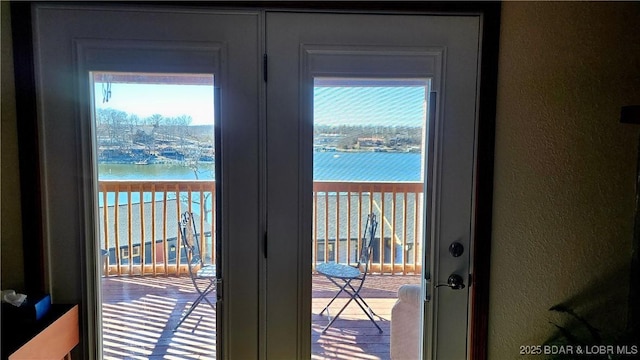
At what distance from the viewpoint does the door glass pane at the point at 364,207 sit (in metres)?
1.35

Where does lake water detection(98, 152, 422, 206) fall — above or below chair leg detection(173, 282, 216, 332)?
above

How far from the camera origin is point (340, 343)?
1.44 m

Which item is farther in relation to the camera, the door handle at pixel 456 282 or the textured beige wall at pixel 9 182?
the door handle at pixel 456 282

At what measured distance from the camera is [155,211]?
136 centimetres

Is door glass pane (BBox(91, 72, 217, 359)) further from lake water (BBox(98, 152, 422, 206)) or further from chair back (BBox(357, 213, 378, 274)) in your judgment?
chair back (BBox(357, 213, 378, 274))

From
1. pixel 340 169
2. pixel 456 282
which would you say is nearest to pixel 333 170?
pixel 340 169

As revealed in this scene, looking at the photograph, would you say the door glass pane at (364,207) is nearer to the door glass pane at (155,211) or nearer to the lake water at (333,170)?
the lake water at (333,170)

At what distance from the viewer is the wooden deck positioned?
139cm

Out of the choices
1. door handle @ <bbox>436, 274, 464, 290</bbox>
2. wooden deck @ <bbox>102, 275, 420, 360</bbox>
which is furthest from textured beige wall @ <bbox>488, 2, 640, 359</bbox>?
wooden deck @ <bbox>102, 275, 420, 360</bbox>

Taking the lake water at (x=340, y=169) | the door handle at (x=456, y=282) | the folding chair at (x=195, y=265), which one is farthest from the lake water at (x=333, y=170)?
the door handle at (x=456, y=282)

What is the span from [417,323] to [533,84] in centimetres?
99

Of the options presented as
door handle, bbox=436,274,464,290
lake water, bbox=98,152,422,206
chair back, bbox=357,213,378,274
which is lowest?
door handle, bbox=436,274,464,290

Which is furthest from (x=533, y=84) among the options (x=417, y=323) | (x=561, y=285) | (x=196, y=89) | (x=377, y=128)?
(x=196, y=89)

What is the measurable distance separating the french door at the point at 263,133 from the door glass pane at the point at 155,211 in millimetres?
31
